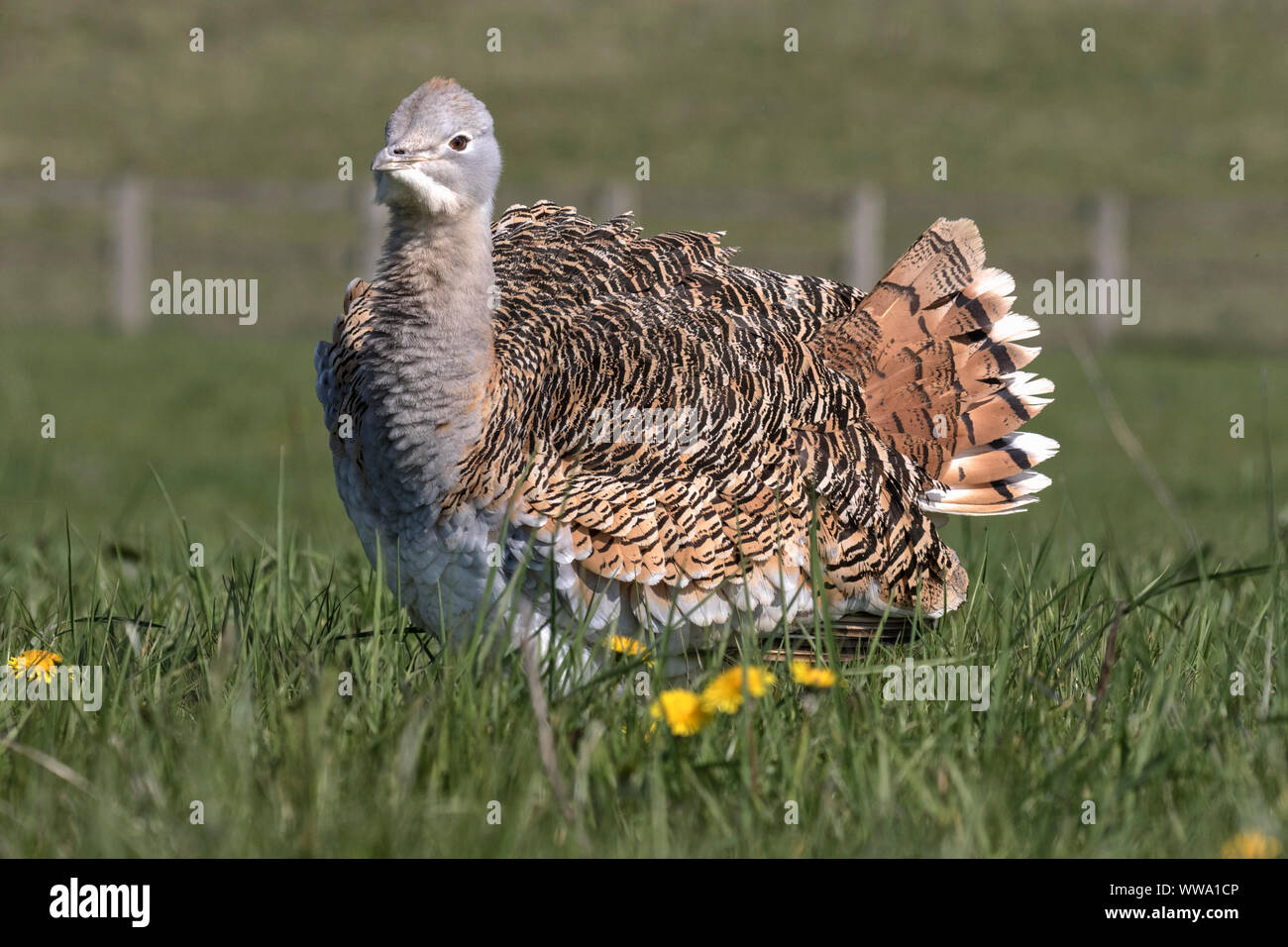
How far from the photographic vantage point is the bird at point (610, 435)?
9.75 feet

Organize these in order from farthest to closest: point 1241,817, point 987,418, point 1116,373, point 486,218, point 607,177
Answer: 1. point 607,177
2. point 1116,373
3. point 987,418
4. point 486,218
5. point 1241,817

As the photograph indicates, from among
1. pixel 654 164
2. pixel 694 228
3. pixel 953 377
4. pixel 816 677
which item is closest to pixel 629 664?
pixel 816 677

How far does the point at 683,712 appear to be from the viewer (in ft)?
7.76

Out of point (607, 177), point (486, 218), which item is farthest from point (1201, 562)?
point (607, 177)

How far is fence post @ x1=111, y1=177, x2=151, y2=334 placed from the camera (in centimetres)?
1606

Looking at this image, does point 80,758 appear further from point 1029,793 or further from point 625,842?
point 1029,793

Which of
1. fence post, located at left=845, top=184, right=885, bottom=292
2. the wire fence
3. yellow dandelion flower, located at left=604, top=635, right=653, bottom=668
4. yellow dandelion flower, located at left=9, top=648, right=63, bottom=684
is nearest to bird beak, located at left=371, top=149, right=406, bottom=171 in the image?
yellow dandelion flower, located at left=604, top=635, right=653, bottom=668

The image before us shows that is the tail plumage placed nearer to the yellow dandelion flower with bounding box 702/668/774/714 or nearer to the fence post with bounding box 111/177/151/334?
the yellow dandelion flower with bounding box 702/668/774/714

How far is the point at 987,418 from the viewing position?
3.87 metres

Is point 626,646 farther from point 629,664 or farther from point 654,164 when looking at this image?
point 654,164

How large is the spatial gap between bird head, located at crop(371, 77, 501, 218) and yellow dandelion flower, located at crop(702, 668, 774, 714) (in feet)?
3.86

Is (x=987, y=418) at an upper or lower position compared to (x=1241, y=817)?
upper

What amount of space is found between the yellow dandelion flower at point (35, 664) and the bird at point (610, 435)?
633 mm

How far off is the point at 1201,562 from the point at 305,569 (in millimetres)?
2273
